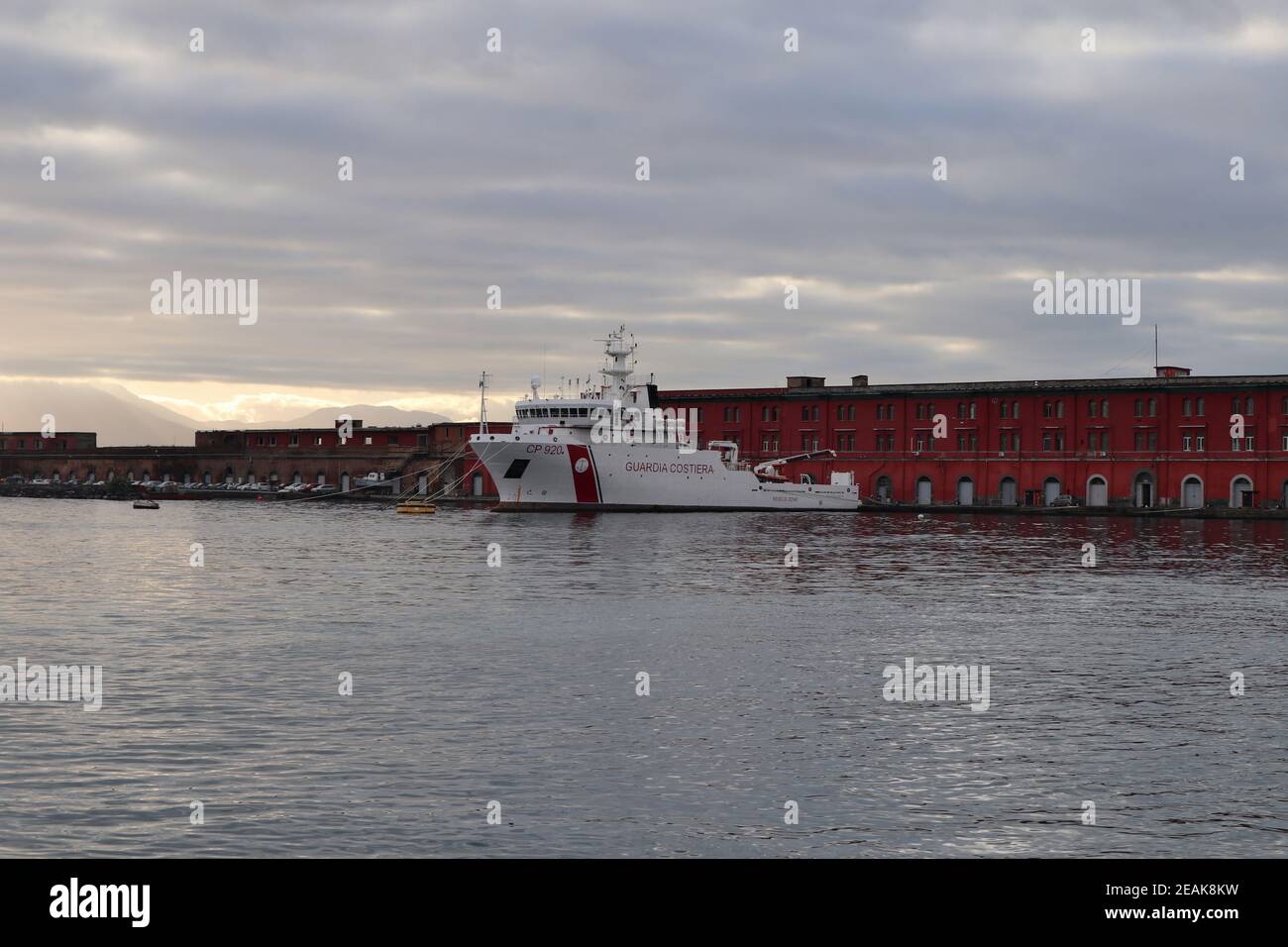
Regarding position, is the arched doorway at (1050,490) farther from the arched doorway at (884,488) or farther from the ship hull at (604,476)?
the ship hull at (604,476)

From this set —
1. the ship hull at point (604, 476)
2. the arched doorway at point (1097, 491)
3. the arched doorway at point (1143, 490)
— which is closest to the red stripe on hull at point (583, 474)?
the ship hull at point (604, 476)

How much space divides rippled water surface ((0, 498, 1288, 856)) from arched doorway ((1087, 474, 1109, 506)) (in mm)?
57143

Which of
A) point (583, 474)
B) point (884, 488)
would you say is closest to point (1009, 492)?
point (884, 488)

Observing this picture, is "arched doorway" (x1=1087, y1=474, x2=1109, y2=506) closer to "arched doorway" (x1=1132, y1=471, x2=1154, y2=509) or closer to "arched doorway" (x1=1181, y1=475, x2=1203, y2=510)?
"arched doorway" (x1=1132, y1=471, x2=1154, y2=509)

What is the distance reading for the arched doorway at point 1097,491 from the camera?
10038 cm

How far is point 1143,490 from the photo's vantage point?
324ft

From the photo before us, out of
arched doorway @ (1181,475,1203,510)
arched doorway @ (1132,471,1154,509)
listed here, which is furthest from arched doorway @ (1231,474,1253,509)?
arched doorway @ (1132,471,1154,509)

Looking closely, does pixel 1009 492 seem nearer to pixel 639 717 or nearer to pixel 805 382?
pixel 805 382

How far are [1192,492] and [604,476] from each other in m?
43.0

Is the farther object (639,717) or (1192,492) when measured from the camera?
(1192,492)

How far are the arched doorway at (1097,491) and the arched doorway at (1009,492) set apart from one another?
564 cm

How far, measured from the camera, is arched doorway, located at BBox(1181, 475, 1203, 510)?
9644cm
